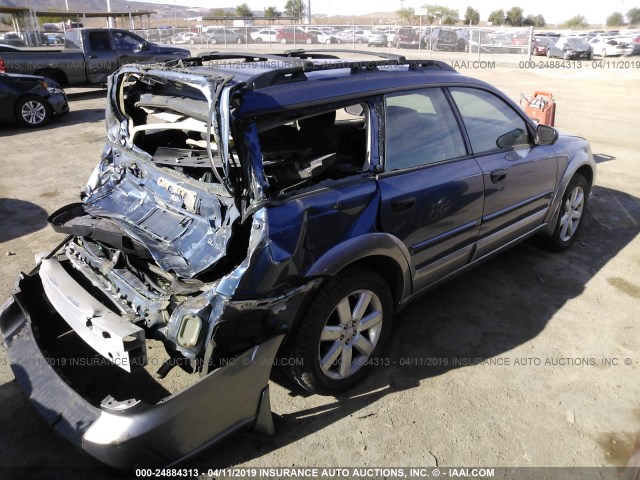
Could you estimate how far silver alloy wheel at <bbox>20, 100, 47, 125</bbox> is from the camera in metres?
10.1

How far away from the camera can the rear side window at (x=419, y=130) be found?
3.13 metres

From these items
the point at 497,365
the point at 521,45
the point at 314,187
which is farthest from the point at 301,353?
the point at 521,45

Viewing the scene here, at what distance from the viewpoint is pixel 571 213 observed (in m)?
4.90

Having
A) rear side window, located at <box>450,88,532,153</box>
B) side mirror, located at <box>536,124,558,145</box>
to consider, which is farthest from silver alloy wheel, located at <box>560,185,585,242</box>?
rear side window, located at <box>450,88,532,153</box>

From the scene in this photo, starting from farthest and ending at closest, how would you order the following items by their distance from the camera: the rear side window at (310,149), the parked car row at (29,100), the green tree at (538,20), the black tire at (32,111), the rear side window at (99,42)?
the green tree at (538,20) < the rear side window at (99,42) < the black tire at (32,111) < the parked car row at (29,100) < the rear side window at (310,149)

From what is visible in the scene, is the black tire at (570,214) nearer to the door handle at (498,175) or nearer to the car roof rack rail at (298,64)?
the door handle at (498,175)

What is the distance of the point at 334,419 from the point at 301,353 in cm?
49

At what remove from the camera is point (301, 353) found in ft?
8.99

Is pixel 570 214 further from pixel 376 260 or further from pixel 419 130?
pixel 376 260

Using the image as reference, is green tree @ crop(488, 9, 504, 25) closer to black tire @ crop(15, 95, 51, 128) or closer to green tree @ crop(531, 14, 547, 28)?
green tree @ crop(531, 14, 547, 28)

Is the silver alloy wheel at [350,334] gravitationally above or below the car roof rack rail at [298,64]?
below

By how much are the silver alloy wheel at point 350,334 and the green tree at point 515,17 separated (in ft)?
262

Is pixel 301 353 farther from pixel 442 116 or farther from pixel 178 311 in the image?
pixel 442 116

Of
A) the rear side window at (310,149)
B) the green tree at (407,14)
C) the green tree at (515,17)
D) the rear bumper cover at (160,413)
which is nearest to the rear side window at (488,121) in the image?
the rear side window at (310,149)
